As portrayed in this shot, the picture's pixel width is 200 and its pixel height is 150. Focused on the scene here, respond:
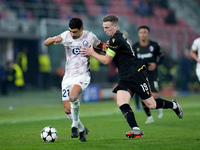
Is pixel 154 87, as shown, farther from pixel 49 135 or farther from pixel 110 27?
pixel 49 135

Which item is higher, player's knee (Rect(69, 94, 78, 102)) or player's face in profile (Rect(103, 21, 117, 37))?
player's face in profile (Rect(103, 21, 117, 37))

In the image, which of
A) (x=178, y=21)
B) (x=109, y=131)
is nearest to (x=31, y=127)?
(x=109, y=131)

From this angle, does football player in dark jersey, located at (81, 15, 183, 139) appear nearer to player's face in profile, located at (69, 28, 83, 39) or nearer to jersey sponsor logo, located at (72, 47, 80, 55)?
jersey sponsor logo, located at (72, 47, 80, 55)

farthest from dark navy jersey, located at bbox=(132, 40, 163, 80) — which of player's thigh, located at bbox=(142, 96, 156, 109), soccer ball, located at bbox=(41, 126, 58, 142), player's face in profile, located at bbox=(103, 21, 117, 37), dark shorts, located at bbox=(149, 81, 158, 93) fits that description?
soccer ball, located at bbox=(41, 126, 58, 142)

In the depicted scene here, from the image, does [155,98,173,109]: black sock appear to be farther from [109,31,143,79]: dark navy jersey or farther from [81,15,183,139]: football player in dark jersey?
[109,31,143,79]: dark navy jersey

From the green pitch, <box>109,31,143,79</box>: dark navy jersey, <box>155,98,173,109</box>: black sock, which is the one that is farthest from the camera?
<box>155,98,173,109</box>: black sock

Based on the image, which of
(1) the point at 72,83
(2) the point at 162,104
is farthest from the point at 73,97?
(2) the point at 162,104

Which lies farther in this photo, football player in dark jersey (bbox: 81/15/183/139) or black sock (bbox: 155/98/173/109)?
black sock (bbox: 155/98/173/109)

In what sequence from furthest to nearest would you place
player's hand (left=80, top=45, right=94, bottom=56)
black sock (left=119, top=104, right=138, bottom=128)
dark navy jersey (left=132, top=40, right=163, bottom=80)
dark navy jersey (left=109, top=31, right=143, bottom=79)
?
dark navy jersey (left=132, top=40, right=163, bottom=80) < dark navy jersey (left=109, top=31, right=143, bottom=79) < player's hand (left=80, top=45, right=94, bottom=56) < black sock (left=119, top=104, right=138, bottom=128)

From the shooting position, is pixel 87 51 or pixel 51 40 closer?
pixel 87 51

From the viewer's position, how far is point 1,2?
25328 millimetres

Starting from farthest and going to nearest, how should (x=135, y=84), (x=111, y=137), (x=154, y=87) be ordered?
(x=154, y=87) < (x=111, y=137) < (x=135, y=84)

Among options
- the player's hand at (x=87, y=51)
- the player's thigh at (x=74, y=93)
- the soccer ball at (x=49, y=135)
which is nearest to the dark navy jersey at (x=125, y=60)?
the player's hand at (x=87, y=51)

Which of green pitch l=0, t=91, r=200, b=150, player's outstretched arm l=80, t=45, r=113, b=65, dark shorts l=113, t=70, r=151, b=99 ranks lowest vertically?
green pitch l=0, t=91, r=200, b=150
